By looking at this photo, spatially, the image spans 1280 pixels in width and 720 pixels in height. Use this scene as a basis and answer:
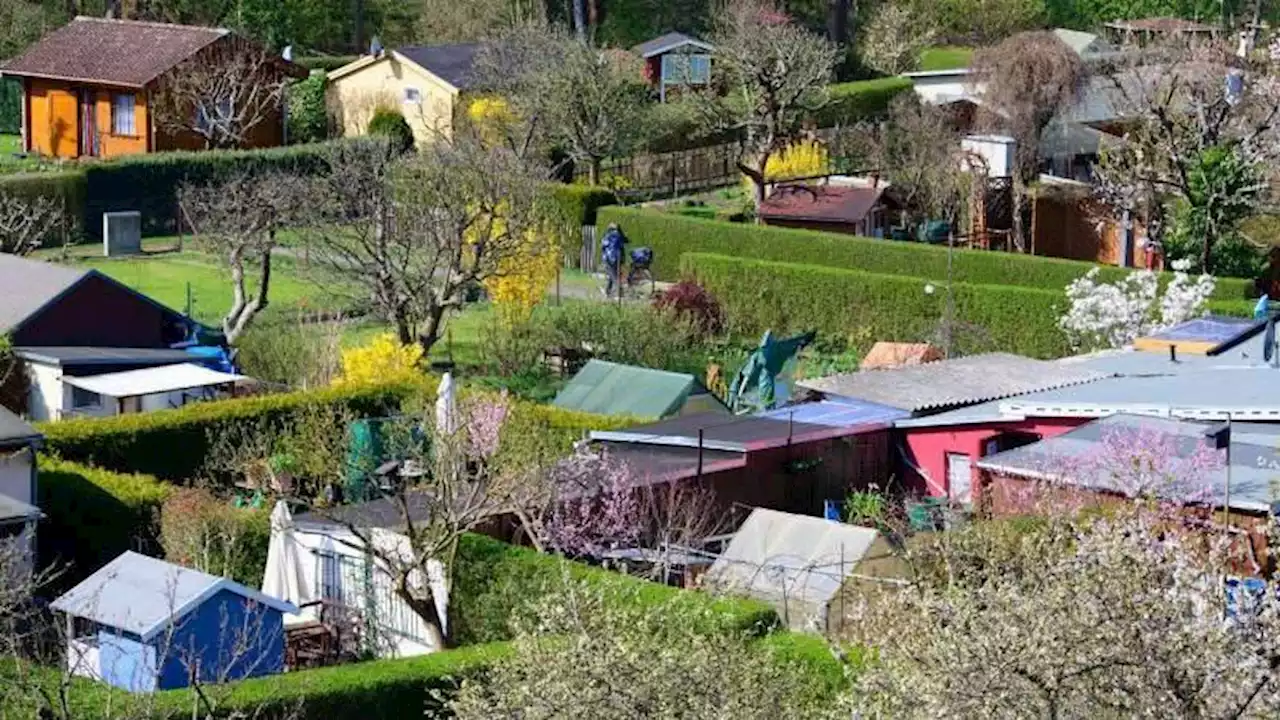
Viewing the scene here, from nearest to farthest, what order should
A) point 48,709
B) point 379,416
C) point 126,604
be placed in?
point 48,709 < point 126,604 < point 379,416

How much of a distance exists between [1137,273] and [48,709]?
71.1 feet

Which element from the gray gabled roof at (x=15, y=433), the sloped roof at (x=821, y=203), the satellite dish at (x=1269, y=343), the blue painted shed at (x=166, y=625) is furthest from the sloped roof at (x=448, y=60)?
the blue painted shed at (x=166, y=625)

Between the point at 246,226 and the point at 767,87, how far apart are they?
1499 cm

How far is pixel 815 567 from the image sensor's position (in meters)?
22.5

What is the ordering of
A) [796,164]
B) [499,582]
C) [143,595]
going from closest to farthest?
[143,595], [499,582], [796,164]

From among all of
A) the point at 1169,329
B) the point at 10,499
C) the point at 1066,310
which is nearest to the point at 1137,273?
the point at 1066,310

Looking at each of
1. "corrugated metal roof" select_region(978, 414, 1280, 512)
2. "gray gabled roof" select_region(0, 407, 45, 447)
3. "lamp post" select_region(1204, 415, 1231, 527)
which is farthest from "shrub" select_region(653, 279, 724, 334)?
"lamp post" select_region(1204, 415, 1231, 527)

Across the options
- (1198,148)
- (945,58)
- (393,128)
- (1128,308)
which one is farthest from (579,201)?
(945,58)

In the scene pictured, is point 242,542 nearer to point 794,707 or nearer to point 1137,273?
point 794,707

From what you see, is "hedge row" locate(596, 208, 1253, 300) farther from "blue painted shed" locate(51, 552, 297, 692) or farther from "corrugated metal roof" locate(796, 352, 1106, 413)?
"blue painted shed" locate(51, 552, 297, 692)

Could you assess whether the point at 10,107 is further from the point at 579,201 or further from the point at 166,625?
the point at 166,625

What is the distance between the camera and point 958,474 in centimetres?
2797

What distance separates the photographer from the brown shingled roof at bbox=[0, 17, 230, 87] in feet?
168

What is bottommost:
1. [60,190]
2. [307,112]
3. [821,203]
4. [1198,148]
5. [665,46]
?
[821,203]
